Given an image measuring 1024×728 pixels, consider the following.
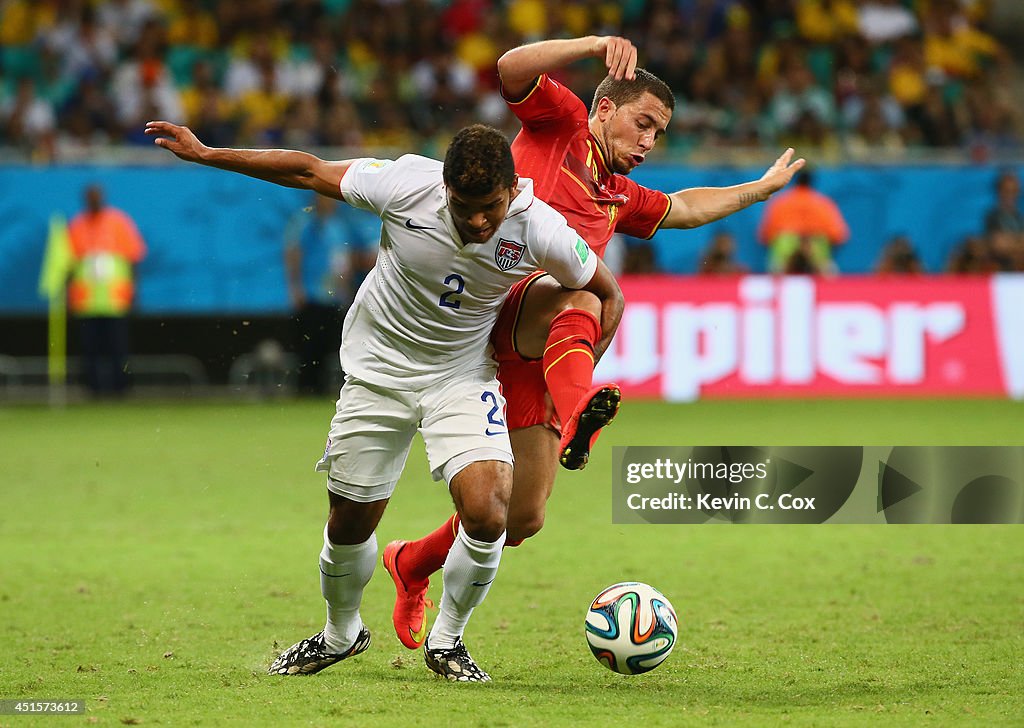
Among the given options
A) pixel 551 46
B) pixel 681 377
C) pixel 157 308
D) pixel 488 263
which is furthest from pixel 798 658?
pixel 157 308

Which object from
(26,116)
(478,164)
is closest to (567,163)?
(478,164)

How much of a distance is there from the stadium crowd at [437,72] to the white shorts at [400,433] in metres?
10.9

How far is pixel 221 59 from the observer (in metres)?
18.0

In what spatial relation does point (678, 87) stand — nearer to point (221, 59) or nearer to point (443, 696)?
point (221, 59)

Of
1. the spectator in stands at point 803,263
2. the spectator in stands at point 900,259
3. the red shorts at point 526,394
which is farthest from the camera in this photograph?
the spectator in stands at point 900,259

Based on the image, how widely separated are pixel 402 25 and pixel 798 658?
14.0m

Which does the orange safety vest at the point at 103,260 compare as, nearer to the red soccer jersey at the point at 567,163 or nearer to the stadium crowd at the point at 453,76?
the stadium crowd at the point at 453,76

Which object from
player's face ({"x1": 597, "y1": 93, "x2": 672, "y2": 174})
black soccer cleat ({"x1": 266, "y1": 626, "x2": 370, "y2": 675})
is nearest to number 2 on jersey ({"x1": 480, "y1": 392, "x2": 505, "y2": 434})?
black soccer cleat ({"x1": 266, "y1": 626, "x2": 370, "y2": 675})

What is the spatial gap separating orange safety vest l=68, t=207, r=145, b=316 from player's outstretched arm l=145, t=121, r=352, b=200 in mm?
10782

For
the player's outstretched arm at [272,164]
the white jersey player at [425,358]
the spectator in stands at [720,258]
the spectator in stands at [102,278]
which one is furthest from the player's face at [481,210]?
the spectator in stands at [720,258]

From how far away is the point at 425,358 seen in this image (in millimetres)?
5309

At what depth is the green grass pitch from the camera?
4.79 metres

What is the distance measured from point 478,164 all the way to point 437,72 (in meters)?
13.4

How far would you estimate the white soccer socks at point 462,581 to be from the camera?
525 cm
